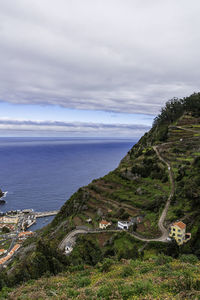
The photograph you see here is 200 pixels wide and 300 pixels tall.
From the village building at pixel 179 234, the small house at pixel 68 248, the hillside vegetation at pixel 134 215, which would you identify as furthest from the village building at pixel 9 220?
the village building at pixel 179 234

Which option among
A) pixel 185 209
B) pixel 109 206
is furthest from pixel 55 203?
pixel 185 209

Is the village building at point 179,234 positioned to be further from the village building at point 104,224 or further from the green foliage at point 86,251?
the village building at point 104,224

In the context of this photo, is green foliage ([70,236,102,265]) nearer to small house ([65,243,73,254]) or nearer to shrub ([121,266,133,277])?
small house ([65,243,73,254])

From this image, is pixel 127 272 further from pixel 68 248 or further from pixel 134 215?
pixel 134 215

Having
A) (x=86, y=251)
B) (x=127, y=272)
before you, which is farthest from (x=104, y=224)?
(x=127, y=272)

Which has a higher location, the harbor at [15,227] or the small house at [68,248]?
the small house at [68,248]

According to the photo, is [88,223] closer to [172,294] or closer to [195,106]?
[172,294]
